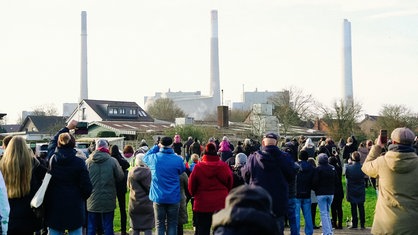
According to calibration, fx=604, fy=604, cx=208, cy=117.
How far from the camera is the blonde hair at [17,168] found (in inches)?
303

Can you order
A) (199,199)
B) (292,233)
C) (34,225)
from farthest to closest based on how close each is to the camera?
(292,233) → (199,199) → (34,225)

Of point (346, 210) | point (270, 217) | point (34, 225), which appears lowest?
point (346, 210)

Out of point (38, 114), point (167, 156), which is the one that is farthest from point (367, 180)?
point (38, 114)

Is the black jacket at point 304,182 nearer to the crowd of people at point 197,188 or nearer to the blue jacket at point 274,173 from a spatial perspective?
the crowd of people at point 197,188

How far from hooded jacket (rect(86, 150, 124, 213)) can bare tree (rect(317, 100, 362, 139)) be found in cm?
3929

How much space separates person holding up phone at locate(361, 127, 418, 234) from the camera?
289 inches

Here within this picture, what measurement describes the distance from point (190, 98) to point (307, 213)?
121732mm

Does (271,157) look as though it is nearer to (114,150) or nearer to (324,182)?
(324,182)

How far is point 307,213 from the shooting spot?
12328 mm

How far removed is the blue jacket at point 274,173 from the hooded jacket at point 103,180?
2.98 meters

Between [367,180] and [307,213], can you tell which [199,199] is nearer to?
[307,213]

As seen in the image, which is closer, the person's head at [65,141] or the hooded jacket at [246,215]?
the hooded jacket at [246,215]

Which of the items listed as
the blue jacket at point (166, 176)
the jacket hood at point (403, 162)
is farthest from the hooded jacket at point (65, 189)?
the jacket hood at point (403, 162)

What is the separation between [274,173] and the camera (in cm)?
923
